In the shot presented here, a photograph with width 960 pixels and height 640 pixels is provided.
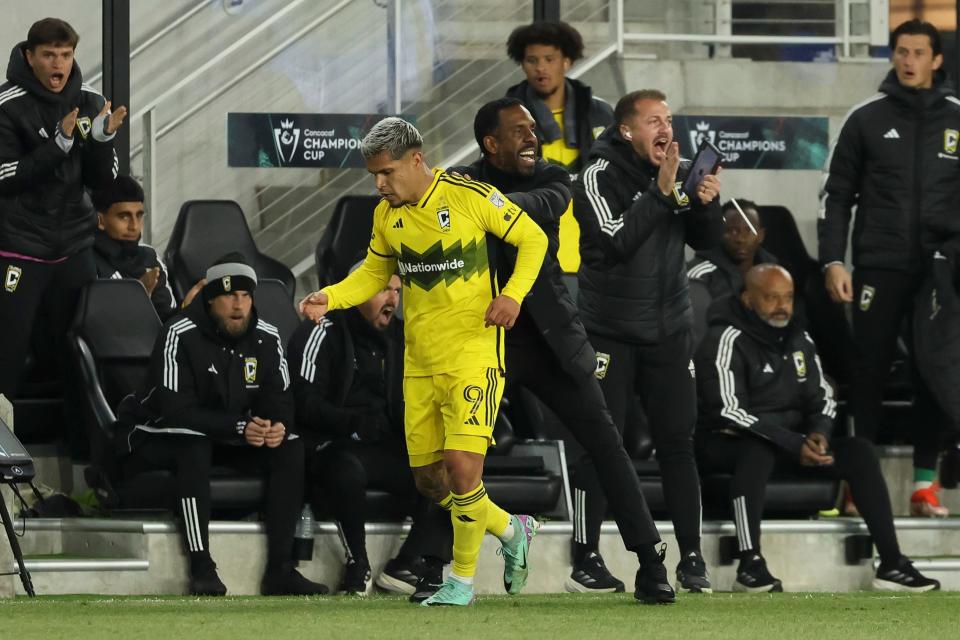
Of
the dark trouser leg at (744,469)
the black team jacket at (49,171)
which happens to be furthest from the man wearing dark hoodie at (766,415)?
the black team jacket at (49,171)

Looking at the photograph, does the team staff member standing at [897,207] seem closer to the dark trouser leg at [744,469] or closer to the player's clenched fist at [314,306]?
the dark trouser leg at [744,469]

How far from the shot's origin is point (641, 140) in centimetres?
860

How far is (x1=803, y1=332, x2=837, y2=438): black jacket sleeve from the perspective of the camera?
10.1 metres

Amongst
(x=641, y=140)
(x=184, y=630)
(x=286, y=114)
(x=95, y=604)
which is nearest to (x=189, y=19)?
(x=286, y=114)

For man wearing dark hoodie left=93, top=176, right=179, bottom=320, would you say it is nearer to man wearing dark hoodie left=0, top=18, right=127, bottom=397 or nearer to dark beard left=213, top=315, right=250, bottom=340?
man wearing dark hoodie left=0, top=18, right=127, bottom=397

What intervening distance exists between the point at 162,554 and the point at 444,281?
2234mm

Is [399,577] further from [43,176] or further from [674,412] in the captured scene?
[43,176]

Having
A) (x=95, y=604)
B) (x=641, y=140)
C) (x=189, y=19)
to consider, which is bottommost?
(x=95, y=604)

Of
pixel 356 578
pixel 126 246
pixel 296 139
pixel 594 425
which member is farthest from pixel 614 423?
pixel 296 139

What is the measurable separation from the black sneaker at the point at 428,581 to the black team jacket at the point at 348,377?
1445 mm

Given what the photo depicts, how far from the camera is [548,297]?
767cm

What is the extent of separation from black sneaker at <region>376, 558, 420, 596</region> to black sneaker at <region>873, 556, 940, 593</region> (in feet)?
7.16

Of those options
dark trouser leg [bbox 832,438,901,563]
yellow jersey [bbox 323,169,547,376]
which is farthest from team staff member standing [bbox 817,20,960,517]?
yellow jersey [bbox 323,169,547,376]

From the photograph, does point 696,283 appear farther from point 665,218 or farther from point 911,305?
point 665,218
